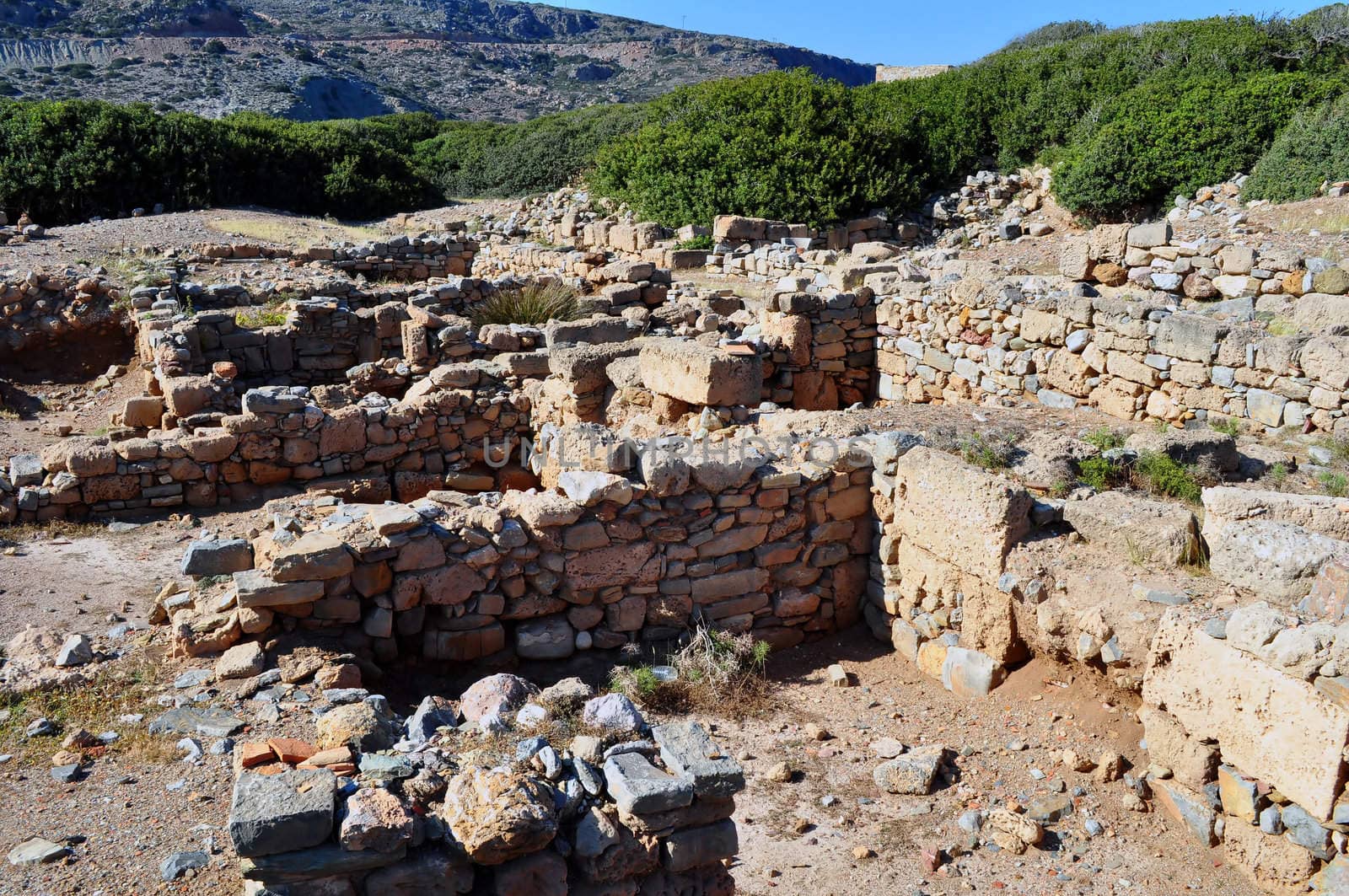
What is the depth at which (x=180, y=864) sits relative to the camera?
3496 millimetres

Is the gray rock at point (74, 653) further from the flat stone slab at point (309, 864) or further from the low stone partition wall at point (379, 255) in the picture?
the low stone partition wall at point (379, 255)

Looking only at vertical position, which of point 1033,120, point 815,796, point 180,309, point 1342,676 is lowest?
point 815,796

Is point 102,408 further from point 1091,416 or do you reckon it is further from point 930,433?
point 1091,416

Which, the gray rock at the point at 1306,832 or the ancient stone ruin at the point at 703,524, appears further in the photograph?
the gray rock at the point at 1306,832

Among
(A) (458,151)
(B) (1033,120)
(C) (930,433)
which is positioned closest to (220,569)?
(C) (930,433)

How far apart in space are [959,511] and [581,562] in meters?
2.33

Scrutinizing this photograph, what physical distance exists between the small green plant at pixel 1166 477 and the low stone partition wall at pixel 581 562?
178cm

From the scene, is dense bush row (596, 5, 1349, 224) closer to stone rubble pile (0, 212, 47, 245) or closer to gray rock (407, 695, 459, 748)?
stone rubble pile (0, 212, 47, 245)

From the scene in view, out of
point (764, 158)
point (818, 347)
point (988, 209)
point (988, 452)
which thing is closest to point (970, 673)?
point (988, 452)

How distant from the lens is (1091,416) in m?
9.08

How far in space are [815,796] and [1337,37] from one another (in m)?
23.1

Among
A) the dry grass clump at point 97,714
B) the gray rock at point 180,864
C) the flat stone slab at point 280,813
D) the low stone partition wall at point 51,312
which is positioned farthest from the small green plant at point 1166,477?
the low stone partition wall at point 51,312

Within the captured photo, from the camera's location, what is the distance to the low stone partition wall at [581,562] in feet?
18.6

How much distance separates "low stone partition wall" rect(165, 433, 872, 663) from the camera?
566 cm
